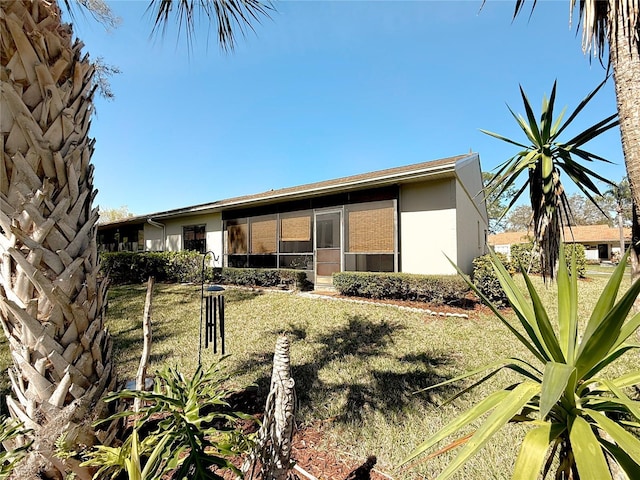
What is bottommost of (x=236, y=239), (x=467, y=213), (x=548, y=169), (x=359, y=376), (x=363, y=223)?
(x=359, y=376)

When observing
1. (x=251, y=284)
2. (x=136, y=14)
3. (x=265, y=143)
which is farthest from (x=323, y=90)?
(x=136, y=14)

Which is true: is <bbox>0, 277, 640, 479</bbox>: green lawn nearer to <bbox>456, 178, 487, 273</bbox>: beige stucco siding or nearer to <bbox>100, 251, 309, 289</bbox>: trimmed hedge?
<bbox>100, 251, 309, 289</bbox>: trimmed hedge

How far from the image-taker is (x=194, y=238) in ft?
55.1

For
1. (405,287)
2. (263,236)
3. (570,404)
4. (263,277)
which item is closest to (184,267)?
(263,236)

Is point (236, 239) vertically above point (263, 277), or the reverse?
point (236, 239)

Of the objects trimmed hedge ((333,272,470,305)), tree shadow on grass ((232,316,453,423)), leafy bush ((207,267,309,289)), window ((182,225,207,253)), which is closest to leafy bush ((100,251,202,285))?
leafy bush ((207,267,309,289))

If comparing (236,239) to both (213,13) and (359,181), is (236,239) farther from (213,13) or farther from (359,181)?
(213,13)

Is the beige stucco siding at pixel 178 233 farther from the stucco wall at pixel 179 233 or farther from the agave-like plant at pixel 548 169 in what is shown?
the agave-like plant at pixel 548 169

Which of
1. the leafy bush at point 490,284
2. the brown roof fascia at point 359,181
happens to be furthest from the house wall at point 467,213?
the leafy bush at point 490,284

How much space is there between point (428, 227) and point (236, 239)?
9.34 m

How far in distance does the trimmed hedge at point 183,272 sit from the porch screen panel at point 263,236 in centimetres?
126

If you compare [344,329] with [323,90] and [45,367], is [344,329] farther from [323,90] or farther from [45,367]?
[323,90]

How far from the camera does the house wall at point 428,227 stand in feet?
29.8

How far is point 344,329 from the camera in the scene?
21.1ft
